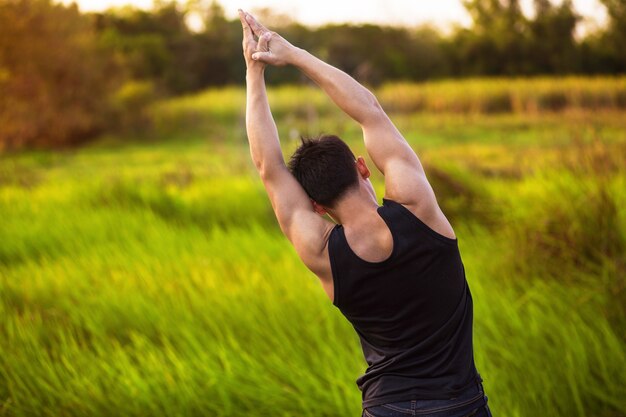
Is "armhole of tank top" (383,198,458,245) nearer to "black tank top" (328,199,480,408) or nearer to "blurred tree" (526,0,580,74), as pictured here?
"black tank top" (328,199,480,408)

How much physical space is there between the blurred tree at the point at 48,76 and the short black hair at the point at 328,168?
15.5m

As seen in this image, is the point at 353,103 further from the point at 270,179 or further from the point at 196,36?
the point at 196,36

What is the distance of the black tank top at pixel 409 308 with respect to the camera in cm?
162

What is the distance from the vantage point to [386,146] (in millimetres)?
1658

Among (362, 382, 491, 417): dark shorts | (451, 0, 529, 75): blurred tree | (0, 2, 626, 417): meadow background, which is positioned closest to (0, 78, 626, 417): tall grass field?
(0, 2, 626, 417): meadow background

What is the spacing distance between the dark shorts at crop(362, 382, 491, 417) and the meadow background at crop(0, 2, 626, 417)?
3.02 ft

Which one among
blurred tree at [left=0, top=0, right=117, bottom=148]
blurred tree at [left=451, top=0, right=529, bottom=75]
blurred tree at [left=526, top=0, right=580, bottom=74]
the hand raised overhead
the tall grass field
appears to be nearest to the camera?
the hand raised overhead

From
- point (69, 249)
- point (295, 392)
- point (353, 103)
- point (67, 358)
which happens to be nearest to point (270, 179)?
point (353, 103)

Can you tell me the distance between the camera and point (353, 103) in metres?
1.67

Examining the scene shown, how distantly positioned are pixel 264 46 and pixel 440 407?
847 millimetres

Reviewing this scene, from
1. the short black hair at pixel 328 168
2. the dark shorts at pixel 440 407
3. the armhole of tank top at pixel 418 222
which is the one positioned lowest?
the dark shorts at pixel 440 407

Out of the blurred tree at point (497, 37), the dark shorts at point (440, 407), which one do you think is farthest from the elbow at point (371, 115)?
the blurred tree at point (497, 37)

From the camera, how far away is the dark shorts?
1672mm

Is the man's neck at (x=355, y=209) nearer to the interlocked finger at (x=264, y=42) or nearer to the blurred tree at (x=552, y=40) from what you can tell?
the interlocked finger at (x=264, y=42)
